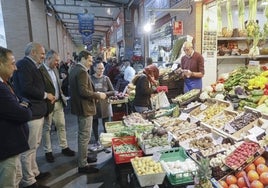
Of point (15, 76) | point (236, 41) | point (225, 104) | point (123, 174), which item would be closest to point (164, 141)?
point (123, 174)

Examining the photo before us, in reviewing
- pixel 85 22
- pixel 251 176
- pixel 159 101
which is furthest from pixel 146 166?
pixel 85 22

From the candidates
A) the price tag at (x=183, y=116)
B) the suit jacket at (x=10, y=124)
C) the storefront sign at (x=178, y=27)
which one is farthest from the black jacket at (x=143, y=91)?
the storefront sign at (x=178, y=27)

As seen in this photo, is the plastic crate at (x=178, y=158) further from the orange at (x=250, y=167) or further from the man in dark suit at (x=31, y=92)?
the man in dark suit at (x=31, y=92)

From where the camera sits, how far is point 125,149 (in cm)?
309

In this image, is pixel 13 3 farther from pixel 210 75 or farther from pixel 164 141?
pixel 164 141

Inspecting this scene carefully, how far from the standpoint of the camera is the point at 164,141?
9.50ft

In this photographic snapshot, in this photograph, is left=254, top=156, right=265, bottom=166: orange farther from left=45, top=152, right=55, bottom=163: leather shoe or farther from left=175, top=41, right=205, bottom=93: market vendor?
left=45, top=152, right=55, bottom=163: leather shoe

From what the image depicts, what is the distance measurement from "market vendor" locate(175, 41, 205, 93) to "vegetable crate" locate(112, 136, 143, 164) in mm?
2179

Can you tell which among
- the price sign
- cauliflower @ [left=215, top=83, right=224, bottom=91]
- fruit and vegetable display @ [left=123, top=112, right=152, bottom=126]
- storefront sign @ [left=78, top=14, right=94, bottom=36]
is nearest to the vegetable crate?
fruit and vegetable display @ [left=123, top=112, right=152, bottom=126]

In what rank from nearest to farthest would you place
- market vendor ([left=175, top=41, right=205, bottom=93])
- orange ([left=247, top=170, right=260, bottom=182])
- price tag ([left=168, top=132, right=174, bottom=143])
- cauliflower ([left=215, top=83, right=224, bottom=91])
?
orange ([left=247, top=170, right=260, bottom=182]) < price tag ([left=168, top=132, right=174, bottom=143]) < cauliflower ([left=215, top=83, right=224, bottom=91]) < market vendor ([left=175, top=41, right=205, bottom=93])

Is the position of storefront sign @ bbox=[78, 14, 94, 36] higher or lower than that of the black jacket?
higher

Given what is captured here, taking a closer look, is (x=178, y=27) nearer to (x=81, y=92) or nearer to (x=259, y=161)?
(x=81, y=92)

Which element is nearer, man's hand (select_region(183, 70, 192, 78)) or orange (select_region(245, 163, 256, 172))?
orange (select_region(245, 163, 256, 172))

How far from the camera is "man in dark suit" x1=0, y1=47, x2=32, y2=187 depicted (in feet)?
7.06
